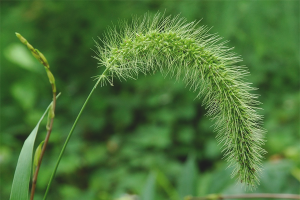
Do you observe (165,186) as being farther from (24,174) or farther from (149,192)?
(24,174)

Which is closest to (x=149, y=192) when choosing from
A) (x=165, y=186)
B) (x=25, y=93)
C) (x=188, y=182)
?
(x=188, y=182)

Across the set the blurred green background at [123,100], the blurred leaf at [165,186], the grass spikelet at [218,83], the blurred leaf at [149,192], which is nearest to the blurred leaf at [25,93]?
the blurred green background at [123,100]

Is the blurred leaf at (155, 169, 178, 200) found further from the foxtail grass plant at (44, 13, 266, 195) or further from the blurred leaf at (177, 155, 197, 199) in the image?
the foxtail grass plant at (44, 13, 266, 195)

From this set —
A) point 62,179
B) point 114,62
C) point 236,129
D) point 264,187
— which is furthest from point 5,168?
point 236,129

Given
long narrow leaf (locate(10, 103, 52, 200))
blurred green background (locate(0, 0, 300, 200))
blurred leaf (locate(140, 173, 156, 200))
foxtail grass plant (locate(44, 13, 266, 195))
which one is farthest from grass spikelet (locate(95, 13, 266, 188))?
blurred green background (locate(0, 0, 300, 200))

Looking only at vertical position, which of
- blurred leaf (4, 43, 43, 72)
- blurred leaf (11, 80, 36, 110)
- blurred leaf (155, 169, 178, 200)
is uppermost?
blurred leaf (4, 43, 43, 72)

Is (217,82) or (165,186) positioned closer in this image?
(217,82)

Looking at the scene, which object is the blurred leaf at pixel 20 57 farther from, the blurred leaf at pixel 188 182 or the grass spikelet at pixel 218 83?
the grass spikelet at pixel 218 83

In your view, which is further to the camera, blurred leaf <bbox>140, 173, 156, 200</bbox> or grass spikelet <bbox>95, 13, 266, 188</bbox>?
blurred leaf <bbox>140, 173, 156, 200</bbox>
